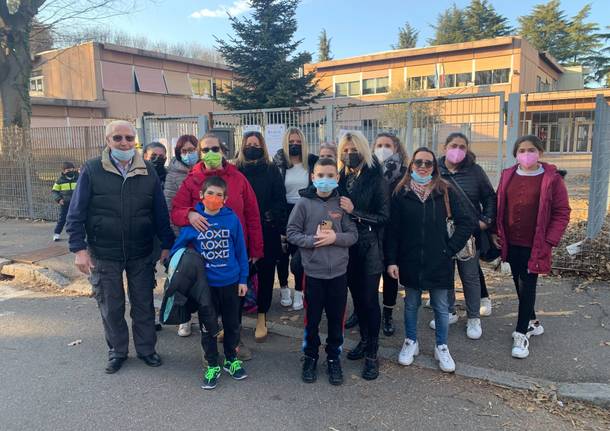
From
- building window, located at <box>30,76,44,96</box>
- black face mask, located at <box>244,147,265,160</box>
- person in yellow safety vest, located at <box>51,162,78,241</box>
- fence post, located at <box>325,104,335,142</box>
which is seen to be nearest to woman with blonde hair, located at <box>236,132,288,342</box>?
black face mask, located at <box>244,147,265,160</box>

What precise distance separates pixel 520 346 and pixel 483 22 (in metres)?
51.3

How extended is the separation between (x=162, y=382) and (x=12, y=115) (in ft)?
43.3

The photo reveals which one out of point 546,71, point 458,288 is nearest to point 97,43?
point 458,288

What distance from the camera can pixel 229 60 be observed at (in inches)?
760

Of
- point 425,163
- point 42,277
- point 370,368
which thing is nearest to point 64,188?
point 42,277

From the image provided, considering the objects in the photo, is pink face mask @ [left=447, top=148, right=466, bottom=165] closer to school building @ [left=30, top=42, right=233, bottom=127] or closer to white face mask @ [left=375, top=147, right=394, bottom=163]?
white face mask @ [left=375, top=147, right=394, bottom=163]

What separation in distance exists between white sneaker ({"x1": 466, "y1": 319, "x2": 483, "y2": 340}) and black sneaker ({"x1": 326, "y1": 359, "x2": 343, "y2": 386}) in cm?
150

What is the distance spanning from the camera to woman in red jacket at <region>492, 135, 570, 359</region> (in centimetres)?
388

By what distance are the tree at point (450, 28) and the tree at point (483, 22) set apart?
820 mm

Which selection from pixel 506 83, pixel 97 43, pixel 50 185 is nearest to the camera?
pixel 50 185

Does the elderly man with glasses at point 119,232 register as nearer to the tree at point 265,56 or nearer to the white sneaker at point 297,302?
the white sneaker at point 297,302

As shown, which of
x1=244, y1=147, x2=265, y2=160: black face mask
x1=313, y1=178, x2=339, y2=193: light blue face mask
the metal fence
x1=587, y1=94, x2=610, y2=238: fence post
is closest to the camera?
x1=313, y1=178, x2=339, y2=193: light blue face mask

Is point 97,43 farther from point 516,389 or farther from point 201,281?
point 516,389

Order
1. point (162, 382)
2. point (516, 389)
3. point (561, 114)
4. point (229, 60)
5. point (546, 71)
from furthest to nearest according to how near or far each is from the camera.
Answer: point (546, 71) → point (229, 60) → point (561, 114) → point (162, 382) → point (516, 389)
